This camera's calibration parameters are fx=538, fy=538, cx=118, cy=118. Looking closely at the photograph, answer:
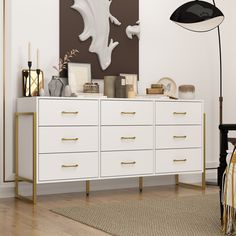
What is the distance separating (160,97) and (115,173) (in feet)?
2.58

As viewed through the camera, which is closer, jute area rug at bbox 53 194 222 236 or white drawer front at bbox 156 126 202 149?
jute area rug at bbox 53 194 222 236

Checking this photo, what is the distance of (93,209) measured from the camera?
141 inches

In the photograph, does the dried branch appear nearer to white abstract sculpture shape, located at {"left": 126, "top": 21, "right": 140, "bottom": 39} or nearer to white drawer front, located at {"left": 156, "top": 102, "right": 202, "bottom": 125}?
white abstract sculpture shape, located at {"left": 126, "top": 21, "right": 140, "bottom": 39}

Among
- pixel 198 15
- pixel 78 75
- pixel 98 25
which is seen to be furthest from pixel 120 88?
pixel 198 15

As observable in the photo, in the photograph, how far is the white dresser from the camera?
3924mm

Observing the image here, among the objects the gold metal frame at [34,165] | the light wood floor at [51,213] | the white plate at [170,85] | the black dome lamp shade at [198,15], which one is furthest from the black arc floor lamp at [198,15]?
the light wood floor at [51,213]

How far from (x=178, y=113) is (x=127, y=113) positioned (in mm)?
513

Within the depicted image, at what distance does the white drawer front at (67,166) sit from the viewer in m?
3.91

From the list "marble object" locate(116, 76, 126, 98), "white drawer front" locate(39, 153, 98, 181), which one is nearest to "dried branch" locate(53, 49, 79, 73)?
"marble object" locate(116, 76, 126, 98)

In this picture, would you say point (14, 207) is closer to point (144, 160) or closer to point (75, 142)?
point (75, 142)

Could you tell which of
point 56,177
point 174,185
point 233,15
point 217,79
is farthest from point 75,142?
point 233,15

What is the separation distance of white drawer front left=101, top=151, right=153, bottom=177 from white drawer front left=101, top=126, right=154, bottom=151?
0.05 meters

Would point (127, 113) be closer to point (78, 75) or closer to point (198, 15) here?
point (78, 75)

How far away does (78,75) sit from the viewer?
4.49m
